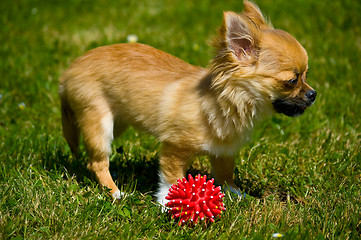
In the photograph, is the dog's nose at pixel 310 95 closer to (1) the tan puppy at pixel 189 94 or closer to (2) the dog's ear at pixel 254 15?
(1) the tan puppy at pixel 189 94

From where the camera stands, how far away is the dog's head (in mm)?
2658

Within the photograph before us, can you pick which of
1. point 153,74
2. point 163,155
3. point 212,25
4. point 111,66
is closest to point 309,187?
point 163,155

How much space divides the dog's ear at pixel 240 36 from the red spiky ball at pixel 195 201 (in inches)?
32.6

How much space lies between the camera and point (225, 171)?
125 inches

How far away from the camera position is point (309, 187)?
122 inches

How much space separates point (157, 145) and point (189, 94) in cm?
100

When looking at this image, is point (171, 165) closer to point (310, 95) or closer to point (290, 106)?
point (290, 106)

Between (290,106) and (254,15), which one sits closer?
(290,106)

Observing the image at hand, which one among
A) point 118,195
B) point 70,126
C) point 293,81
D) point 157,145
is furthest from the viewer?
point 157,145

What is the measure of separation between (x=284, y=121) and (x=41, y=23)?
376 cm

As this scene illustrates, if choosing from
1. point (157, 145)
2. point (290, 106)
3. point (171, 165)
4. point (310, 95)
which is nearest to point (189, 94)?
point (171, 165)

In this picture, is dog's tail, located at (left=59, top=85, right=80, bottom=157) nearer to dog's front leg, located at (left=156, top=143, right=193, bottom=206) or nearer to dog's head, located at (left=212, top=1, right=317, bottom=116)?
dog's front leg, located at (left=156, top=143, right=193, bottom=206)

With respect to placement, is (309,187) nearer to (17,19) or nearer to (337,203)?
(337,203)

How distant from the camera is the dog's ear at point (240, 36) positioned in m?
2.62
